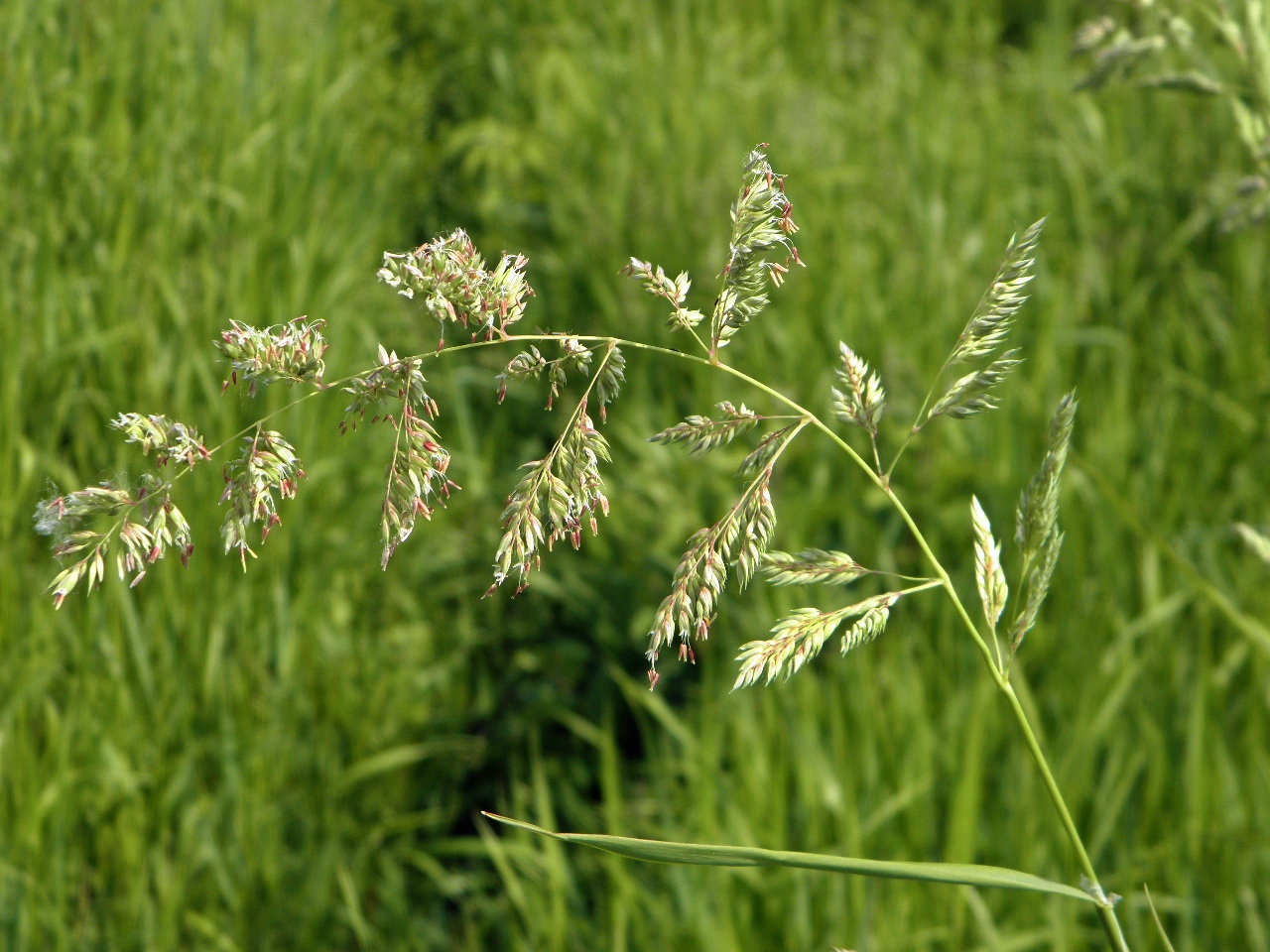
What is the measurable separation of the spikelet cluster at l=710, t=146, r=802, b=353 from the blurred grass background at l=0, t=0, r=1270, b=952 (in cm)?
83

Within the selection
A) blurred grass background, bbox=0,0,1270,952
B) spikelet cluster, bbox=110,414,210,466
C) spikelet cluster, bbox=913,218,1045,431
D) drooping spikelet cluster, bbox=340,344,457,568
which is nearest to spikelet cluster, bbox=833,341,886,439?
spikelet cluster, bbox=913,218,1045,431

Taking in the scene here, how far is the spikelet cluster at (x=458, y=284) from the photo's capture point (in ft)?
Result: 1.95

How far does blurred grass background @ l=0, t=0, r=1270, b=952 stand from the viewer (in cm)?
207

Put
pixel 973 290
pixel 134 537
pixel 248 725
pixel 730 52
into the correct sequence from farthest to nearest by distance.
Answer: pixel 730 52
pixel 973 290
pixel 248 725
pixel 134 537

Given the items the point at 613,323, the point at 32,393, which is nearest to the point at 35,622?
the point at 32,393

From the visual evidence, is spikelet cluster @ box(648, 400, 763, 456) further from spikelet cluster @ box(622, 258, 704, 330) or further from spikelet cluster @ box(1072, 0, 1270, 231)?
spikelet cluster @ box(1072, 0, 1270, 231)

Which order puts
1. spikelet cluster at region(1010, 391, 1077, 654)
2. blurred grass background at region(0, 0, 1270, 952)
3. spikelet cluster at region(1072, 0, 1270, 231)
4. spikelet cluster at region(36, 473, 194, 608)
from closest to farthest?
spikelet cluster at region(36, 473, 194, 608)
spikelet cluster at region(1010, 391, 1077, 654)
spikelet cluster at region(1072, 0, 1270, 231)
blurred grass background at region(0, 0, 1270, 952)

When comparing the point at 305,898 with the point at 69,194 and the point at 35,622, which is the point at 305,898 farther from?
the point at 69,194

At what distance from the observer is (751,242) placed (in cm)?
64

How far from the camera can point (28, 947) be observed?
185 centimetres

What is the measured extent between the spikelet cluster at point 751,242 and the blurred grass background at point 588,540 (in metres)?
0.83

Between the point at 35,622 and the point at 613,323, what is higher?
the point at 613,323

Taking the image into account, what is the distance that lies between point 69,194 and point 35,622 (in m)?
1.07

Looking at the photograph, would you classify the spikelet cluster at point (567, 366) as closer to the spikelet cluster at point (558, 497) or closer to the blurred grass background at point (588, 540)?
the spikelet cluster at point (558, 497)
